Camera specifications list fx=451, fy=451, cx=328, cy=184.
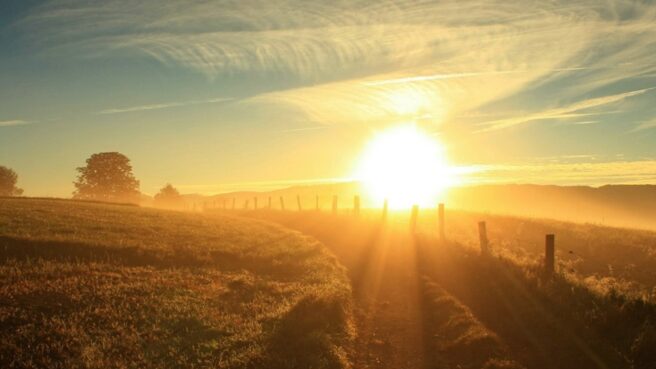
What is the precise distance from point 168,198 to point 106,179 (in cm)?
2751

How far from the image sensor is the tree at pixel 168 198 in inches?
4648

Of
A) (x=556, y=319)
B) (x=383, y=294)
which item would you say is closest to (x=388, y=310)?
(x=383, y=294)

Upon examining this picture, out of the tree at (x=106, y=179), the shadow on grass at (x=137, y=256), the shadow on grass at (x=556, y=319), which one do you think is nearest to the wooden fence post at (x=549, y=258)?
the shadow on grass at (x=556, y=319)

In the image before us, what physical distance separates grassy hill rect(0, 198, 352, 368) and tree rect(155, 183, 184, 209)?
90.6 m

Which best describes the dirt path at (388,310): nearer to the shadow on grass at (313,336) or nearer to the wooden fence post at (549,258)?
the shadow on grass at (313,336)

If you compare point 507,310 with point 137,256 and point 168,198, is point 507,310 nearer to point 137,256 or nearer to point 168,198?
point 137,256

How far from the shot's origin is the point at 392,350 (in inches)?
560

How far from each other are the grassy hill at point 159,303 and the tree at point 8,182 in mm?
93439

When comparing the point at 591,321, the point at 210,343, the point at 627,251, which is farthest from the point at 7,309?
the point at 627,251

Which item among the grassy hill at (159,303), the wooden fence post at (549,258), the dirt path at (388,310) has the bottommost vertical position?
the dirt path at (388,310)

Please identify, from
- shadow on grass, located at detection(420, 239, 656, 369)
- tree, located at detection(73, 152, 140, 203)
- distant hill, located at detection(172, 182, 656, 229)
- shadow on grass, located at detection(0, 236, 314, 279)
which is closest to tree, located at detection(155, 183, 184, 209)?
distant hill, located at detection(172, 182, 656, 229)

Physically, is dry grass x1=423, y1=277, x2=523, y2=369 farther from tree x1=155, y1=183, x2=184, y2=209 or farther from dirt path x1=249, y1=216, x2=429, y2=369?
tree x1=155, y1=183, x2=184, y2=209

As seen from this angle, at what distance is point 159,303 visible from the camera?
16.0 m

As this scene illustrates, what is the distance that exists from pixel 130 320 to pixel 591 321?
47.2ft
